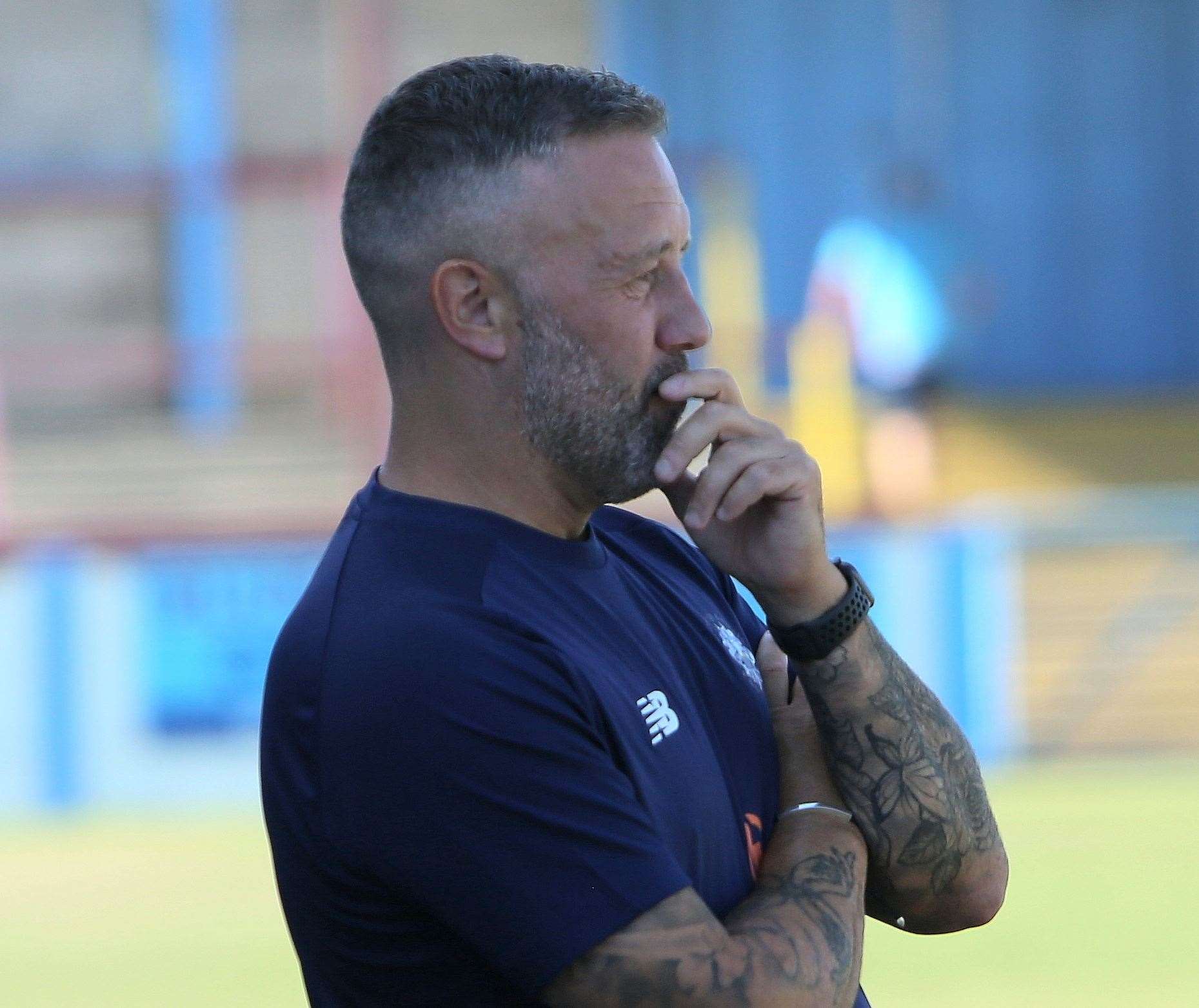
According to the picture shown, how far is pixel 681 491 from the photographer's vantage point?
2143 mm

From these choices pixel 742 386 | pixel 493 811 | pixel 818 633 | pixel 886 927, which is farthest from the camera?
pixel 742 386

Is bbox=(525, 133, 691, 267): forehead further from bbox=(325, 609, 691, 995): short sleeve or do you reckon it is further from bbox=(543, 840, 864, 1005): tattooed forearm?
bbox=(543, 840, 864, 1005): tattooed forearm

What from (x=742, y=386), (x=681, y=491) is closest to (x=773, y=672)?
(x=681, y=491)

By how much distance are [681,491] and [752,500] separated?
6.5 inches

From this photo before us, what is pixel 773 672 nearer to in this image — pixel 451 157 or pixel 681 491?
pixel 681 491

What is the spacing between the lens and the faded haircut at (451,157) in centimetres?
189

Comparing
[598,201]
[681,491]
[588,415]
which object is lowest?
[681,491]

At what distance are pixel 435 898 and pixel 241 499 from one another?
450 inches

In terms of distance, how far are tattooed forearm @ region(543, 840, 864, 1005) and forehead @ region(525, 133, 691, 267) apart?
66 centimetres

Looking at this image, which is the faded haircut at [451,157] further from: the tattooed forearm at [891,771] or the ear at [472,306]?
the tattooed forearm at [891,771]

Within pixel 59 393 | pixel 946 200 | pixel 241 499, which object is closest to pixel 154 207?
pixel 59 393

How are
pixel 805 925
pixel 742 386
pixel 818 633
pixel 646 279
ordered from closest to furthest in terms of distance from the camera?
pixel 805 925
pixel 646 279
pixel 818 633
pixel 742 386

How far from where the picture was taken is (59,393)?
15.5 m

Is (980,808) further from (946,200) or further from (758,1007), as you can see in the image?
(946,200)
